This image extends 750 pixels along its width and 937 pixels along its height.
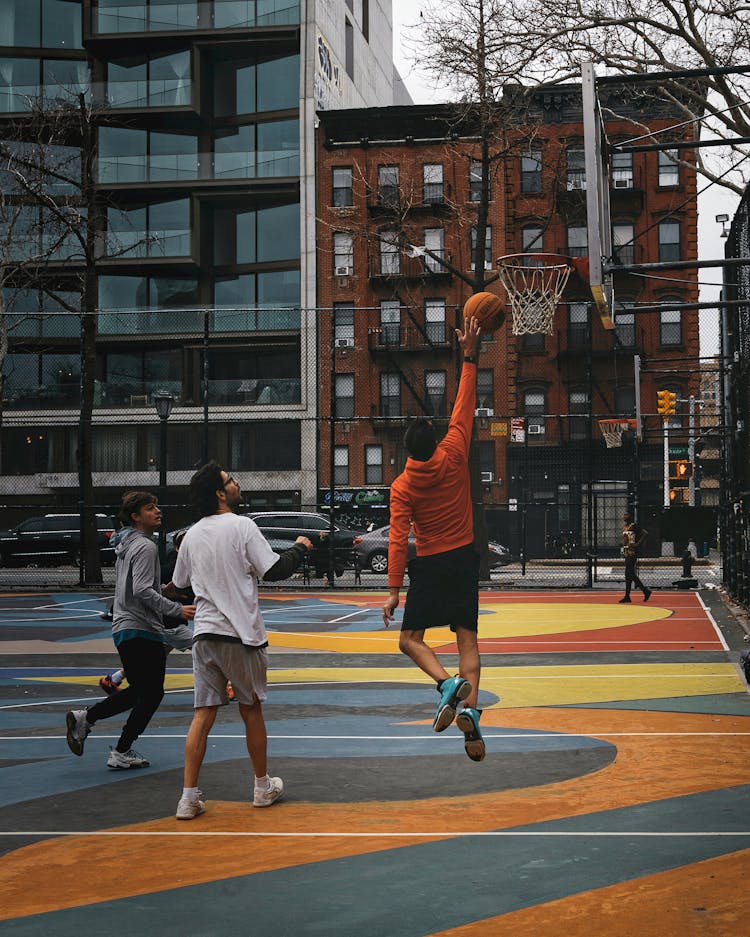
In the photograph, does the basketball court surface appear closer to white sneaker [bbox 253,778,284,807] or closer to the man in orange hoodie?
white sneaker [bbox 253,778,284,807]

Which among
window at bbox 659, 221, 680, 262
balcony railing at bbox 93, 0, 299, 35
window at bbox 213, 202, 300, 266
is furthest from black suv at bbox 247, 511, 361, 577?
balcony railing at bbox 93, 0, 299, 35

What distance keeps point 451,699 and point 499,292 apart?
140ft

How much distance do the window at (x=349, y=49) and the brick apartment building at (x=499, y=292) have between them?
724cm

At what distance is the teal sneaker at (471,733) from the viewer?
Answer: 7324 millimetres

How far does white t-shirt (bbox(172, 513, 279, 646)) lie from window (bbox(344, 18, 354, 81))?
54396 mm

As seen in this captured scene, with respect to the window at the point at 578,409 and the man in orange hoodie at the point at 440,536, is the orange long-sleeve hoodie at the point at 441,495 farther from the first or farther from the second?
the window at the point at 578,409

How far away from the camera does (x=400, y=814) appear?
7.01 m

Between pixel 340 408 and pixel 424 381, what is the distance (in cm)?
435

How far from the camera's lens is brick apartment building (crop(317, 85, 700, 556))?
4950 cm

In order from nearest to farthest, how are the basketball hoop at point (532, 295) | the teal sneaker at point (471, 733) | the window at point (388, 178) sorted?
the teal sneaker at point (471, 733)
the basketball hoop at point (532, 295)
the window at point (388, 178)

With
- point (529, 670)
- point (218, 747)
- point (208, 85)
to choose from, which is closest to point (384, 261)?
point (208, 85)

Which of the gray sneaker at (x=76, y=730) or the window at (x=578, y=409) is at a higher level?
the window at (x=578, y=409)

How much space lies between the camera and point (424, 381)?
153ft

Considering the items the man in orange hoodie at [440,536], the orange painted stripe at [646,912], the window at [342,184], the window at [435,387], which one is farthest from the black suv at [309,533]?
the orange painted stripe at [646,912]
